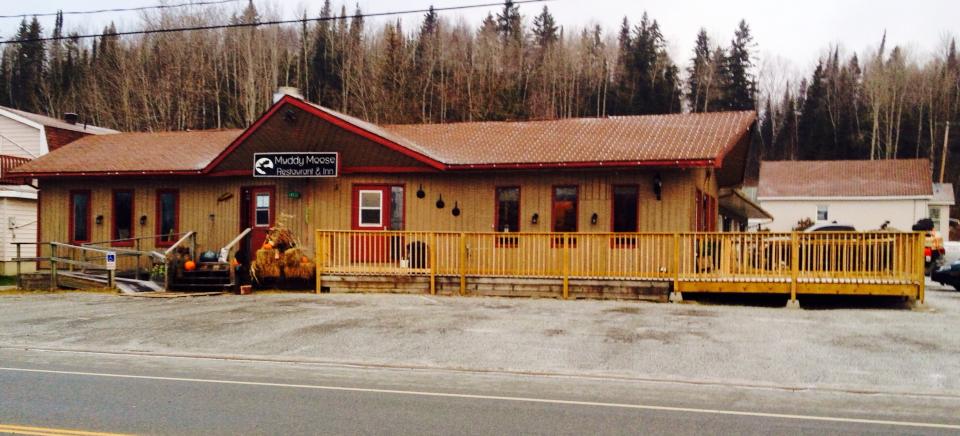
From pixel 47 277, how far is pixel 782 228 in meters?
38.8

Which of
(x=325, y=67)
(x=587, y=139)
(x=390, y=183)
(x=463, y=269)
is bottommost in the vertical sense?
(x=463, y=269)

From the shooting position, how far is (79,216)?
22.6 meters

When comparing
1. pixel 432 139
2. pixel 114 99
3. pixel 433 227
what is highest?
pixel 114 99

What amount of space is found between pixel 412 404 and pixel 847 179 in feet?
151

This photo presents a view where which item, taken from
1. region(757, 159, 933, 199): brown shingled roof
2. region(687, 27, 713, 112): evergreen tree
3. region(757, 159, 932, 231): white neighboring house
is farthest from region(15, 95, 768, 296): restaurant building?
region(687, 27, 713, 112): evergreen tree

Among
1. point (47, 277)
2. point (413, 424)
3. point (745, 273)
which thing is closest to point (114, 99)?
point (47, 277)

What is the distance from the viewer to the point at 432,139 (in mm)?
21844

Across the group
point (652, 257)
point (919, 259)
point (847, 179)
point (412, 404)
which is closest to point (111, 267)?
point (652, 257)

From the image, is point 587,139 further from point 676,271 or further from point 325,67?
point 325,67

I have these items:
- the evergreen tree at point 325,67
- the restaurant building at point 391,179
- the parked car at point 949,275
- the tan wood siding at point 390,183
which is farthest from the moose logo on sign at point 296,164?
the evergreen tree at point 325,67

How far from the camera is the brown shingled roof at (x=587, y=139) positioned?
18047 millimetres

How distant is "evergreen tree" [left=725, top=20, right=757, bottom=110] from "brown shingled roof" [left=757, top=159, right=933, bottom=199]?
920 inches

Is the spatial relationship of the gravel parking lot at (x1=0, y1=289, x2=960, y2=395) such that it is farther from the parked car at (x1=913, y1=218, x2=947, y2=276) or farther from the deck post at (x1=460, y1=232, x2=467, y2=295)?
the parked car at (x1=913, y1=218, x2=947, y2=276)

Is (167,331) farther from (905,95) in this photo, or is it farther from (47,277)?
(905,95)
